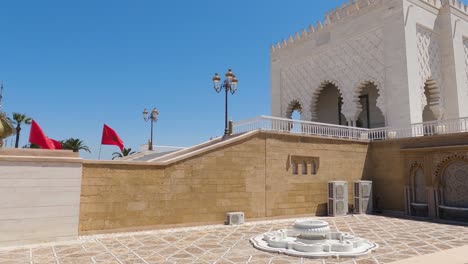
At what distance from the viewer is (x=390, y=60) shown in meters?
14.0

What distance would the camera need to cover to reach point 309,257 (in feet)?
19.1

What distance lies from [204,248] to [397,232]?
16.1 feet

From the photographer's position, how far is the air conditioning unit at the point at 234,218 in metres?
9.38

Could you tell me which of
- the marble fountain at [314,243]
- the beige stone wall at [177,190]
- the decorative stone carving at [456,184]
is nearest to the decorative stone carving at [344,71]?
the decorative stone carving at [456,184]

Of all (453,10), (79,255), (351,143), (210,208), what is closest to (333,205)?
(351,143)

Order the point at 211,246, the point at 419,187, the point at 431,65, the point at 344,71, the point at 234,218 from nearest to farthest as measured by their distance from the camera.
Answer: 1. the point at 211,246
2. the point at 234,218
3. the point at 419,187
4. the point at 431,65
5. the point at 344,71

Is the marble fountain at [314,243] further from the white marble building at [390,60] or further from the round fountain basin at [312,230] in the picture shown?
the white marble building at [390,60]

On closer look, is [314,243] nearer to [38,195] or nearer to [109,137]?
[38,195]

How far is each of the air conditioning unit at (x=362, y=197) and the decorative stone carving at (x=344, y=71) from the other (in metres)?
3.95

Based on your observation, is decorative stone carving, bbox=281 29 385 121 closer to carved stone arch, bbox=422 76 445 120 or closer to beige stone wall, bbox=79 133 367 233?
carved stone arch, bbox=422 76 445 120

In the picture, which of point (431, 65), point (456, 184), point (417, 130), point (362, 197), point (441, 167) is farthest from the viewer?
point (431, 65)

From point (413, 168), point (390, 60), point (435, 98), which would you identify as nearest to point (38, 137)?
point (413, 168)

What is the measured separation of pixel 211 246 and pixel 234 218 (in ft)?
9.20

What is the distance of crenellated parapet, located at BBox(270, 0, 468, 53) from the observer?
15.3 meters
